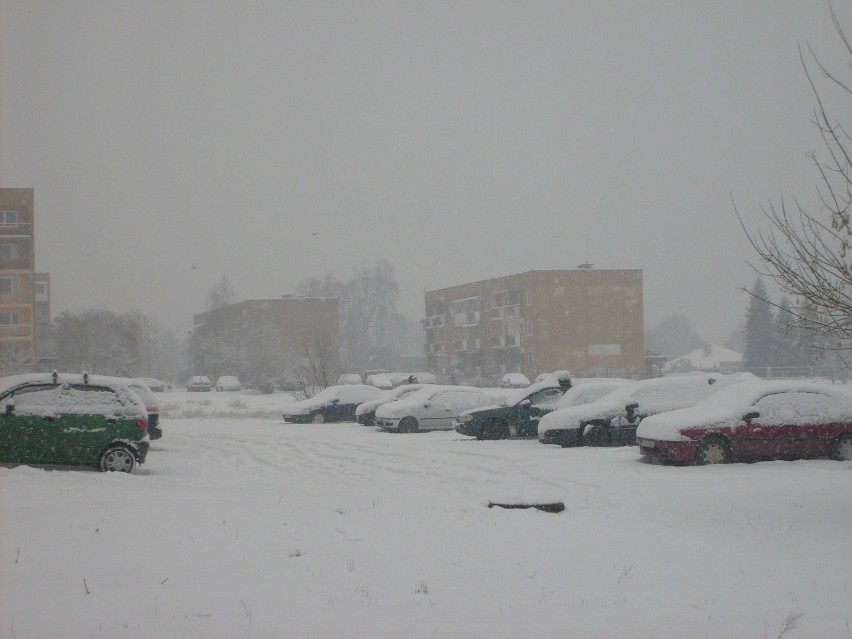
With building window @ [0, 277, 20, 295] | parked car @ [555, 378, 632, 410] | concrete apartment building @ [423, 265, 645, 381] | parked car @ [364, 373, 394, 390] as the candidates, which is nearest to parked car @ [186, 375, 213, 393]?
building window @ [0, 277, 20, 295]

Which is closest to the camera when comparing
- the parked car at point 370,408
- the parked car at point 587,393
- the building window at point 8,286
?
the parked car at point 587,393

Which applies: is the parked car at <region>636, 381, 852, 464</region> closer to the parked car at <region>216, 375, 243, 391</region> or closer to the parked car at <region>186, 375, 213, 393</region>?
the parked car at <region>216, 375, 243, 391</region>

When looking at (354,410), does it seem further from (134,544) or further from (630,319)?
(630,319)

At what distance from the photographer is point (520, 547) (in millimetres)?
9023

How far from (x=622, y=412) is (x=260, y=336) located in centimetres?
7273

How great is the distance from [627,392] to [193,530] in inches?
523

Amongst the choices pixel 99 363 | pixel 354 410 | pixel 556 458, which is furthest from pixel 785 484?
pixel 99 363

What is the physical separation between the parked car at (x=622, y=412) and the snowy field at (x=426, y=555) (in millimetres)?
4539

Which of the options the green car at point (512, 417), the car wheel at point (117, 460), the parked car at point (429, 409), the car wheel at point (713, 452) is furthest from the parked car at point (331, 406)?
the car wheel at point (713, 452)

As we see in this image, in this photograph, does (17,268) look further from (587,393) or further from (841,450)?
(841,450)

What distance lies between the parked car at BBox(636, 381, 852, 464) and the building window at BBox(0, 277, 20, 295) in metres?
67.7

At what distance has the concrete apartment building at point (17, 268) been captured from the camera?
235 feet

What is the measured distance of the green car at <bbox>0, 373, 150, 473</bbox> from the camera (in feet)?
46.2

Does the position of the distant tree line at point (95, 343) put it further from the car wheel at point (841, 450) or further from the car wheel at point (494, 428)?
the car wheel at point (841, 450)
